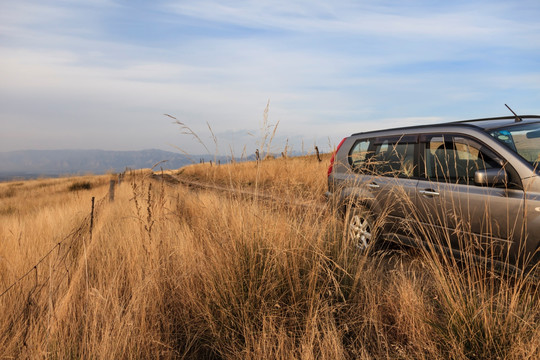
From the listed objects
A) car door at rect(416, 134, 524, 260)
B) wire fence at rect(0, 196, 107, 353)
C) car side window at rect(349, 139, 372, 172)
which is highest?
car side window at rect(349, 139, 372, 172)

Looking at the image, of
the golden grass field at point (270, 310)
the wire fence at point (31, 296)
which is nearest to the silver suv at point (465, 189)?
the golden grass field at point (270, 310)

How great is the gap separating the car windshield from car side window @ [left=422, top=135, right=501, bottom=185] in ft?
0.84

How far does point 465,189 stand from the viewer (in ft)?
12.6

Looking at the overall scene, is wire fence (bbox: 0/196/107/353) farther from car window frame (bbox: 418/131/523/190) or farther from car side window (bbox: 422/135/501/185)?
car window frame (bbox: 418/131/523/190)

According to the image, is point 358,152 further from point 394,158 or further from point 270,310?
point 270,310

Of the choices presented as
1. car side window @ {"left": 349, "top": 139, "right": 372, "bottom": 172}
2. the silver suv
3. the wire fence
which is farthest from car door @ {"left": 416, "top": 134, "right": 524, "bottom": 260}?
the wire fence

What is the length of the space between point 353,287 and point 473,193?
5.75ft

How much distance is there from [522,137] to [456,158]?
67cm

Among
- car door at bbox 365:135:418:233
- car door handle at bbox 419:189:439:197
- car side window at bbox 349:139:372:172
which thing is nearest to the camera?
car door handle at bbox 419:189:439:197

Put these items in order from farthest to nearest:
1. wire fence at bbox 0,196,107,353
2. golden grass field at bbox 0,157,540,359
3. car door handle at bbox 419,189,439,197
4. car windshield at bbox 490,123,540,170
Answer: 1. car door handle at bbox 419,189,439,197
2. car windshield at bbox 490,123,540,170
3. wire fence at bbox 0,196,107,353
4. golden grass field at bbox 0,157,540,359

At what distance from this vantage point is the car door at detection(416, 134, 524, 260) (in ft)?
11.1

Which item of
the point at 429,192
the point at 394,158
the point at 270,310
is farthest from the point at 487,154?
the point at 270,310

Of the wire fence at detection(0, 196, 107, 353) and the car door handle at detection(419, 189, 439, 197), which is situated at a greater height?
the car door handle at detection(419, 189, 439, 197)

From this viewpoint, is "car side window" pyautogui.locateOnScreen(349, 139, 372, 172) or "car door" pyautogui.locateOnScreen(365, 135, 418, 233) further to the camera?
"car side window" pyautogui.locateOnScreen(349, 139, 372, 172)
